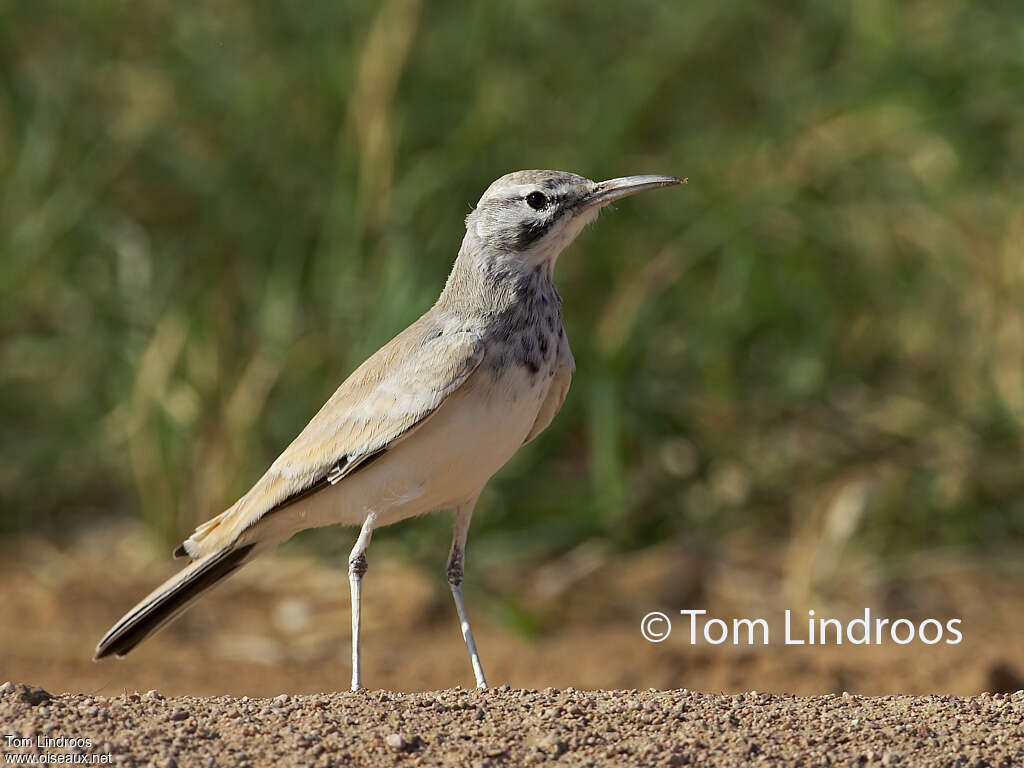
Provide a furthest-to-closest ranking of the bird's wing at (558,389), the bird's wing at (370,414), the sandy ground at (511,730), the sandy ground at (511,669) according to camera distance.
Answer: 1. the bird's wing at (558,389)
2. the bird's wing at (370,414)
3. the sandy ground at (511,669)
4. the sandy ground at (511,730)

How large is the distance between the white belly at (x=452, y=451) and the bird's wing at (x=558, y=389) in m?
0.11

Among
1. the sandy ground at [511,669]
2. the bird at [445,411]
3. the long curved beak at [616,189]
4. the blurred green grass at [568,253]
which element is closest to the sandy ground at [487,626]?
the sandy ground at [511,669]

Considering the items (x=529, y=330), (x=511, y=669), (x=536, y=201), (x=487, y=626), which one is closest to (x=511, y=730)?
(x=529, y=330)

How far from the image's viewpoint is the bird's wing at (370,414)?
456 centimetres

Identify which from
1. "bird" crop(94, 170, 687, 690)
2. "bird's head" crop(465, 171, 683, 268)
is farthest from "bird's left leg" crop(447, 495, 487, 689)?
"bird's head" crop(465, 171, 683, 268)

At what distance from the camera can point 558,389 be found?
4.95 m

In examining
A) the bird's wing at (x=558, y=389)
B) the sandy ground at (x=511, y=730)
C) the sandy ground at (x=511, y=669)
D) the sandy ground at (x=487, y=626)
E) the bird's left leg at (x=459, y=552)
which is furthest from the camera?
the sandy ground at (x=487, y=626)

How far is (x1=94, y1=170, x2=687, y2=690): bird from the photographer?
15.0ft

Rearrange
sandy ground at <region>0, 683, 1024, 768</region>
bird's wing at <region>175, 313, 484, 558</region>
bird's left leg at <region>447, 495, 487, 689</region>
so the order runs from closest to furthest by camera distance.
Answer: sandy ground at <region>0, 683, 1024, 768</region> < bird's wing at <region>175, 313, 484, 558</region> < bird's left leg at <region>447, 495, 487, 689</region>

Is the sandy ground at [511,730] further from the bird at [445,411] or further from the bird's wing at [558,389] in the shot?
the bird's wing at [558,389]

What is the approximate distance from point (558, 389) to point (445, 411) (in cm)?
52

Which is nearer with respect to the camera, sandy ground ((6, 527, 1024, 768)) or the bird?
sandy ground ((6, 527, 1024, 768))

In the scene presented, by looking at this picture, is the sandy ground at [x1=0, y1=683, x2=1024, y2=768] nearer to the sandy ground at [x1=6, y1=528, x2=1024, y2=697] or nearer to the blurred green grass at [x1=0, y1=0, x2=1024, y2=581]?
the sandy ground at [x1=6, y1=528, x2=1024, y2=697]

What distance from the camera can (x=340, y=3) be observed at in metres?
8.95
